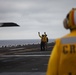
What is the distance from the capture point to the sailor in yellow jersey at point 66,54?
3.23m

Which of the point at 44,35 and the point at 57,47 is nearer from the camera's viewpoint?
the point at 57,47

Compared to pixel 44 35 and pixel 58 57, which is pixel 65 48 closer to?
pixel 58 57

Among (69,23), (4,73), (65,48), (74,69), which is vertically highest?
(69,23)

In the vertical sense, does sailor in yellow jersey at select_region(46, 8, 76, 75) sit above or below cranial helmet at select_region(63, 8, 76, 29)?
below

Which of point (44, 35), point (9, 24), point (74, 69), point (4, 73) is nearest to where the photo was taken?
point (74, 69)

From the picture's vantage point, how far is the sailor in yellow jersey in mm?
3227

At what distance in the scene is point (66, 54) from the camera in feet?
10.7

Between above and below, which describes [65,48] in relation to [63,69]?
above

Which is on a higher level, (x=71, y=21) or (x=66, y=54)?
(x=71, y=21)

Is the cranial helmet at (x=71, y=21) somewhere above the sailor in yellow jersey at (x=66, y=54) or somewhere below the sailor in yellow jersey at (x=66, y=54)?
above

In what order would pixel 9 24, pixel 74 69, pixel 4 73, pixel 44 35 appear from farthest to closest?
pixel 44 35 < pixel 9 24 < pixel 4 73 < pixel 74 69

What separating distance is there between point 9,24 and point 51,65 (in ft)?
90.9

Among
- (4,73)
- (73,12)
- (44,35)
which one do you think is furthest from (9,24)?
(73,12)

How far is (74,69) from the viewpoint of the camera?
3217mm
